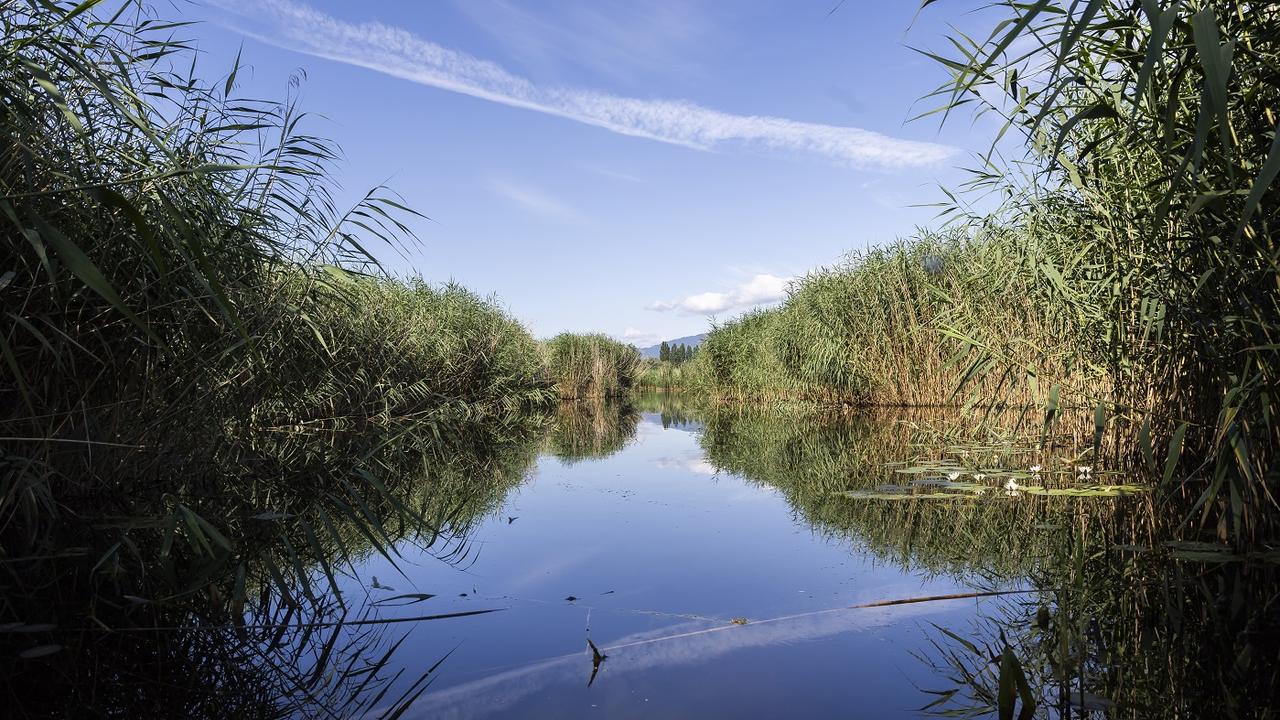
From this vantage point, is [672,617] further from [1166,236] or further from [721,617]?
[1166,236]

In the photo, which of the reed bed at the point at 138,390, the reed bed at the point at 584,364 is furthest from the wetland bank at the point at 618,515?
the reed bed at the point at 584,364

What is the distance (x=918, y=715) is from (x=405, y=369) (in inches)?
303

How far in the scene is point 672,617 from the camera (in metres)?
2.96

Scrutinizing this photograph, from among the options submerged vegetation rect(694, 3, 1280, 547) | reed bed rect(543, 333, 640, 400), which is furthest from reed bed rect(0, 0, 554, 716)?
reed bed rect(543, 333, 640, 400)

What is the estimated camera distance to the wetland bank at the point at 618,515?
2047mm

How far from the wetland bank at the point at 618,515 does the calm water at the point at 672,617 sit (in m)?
0.02

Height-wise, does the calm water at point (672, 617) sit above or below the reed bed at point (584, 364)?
below

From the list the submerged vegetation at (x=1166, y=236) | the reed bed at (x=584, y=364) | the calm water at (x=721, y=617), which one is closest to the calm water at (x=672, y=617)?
the calm water at (x=721, y=617)

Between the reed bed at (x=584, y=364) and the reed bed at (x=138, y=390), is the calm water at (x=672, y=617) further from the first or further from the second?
the reed bed at (x=584, y=364)

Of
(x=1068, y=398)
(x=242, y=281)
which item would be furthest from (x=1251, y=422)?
(x=242, y=281)

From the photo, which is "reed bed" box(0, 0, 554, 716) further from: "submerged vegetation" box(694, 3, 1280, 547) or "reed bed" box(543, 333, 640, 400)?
"reed bed" box(543, 333, 640, 400)

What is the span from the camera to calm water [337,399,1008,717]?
2.18 m

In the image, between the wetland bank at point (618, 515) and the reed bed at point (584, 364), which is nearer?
the wetland bank at point (618, 515)

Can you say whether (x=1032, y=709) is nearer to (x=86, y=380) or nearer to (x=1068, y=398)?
(x=86, y=380)
